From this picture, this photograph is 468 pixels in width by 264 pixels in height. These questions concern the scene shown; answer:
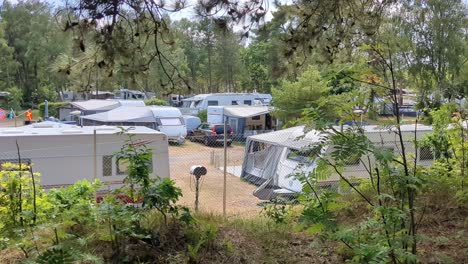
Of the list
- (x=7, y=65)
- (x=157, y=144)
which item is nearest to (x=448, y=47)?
(x=157, y=144)

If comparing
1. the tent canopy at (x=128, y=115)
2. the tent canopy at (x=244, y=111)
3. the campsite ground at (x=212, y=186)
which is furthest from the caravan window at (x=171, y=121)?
the campsite ground at (x=212, y=186)

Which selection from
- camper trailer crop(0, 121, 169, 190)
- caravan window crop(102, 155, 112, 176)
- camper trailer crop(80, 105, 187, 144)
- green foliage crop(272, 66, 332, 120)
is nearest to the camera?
camper trailer crop(0, 121, 169, 190)

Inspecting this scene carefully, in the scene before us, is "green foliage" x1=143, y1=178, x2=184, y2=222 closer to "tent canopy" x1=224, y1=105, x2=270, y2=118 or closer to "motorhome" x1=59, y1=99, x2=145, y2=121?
"tent canopy" x1=224, y1=105, x2=270, y2=118

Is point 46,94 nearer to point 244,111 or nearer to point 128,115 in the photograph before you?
point 128,115

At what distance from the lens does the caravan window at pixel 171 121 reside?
795 inches

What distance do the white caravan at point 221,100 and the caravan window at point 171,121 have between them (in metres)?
6.31

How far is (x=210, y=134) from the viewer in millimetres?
20453

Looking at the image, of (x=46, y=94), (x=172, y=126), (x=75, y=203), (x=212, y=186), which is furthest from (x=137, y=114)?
(x=46, y=94)

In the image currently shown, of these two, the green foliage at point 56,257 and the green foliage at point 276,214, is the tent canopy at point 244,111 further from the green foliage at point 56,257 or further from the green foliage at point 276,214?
the green foliage at point 56,257

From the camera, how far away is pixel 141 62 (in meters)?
3.75

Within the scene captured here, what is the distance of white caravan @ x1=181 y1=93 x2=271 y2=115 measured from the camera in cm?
2728

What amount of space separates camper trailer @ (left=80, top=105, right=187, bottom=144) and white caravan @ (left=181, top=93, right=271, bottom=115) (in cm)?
628

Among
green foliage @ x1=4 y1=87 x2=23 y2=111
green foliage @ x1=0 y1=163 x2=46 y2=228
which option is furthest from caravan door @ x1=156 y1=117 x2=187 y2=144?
green foliage @ x1=4 y1=87 x2=23 y2=111

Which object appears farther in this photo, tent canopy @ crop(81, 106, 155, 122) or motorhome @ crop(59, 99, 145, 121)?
motorhome @ crop(59, 99, 145, 121)
